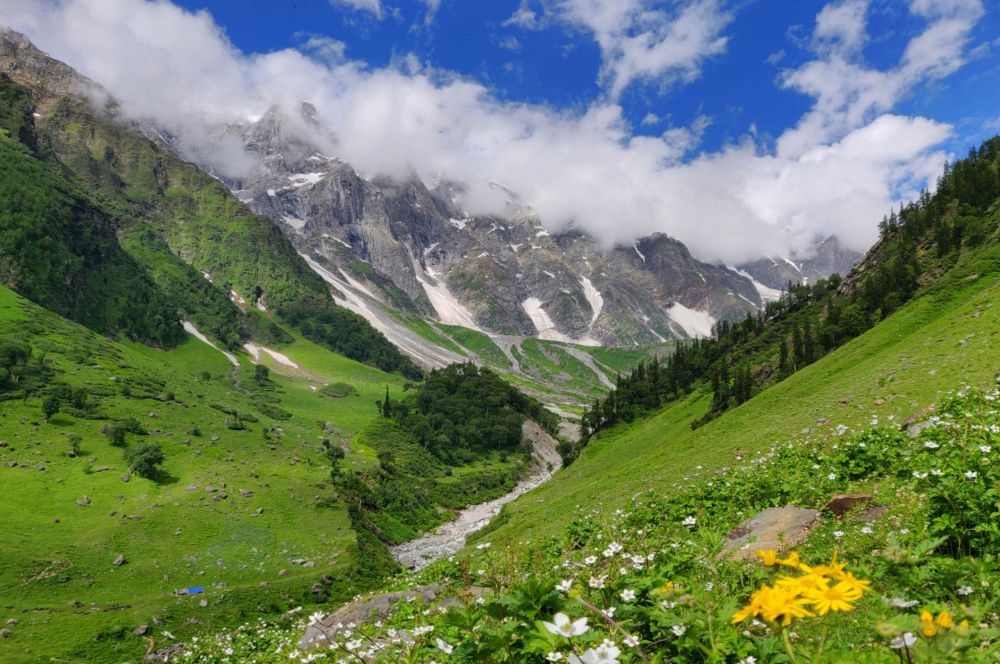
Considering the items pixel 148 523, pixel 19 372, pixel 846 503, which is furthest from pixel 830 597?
pixel 19 372

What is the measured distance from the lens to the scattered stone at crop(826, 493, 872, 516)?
10.2 m

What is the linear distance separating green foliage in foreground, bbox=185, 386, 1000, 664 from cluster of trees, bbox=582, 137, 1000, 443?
184 ft

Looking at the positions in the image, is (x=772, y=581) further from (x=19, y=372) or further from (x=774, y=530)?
(x=19, y=372)

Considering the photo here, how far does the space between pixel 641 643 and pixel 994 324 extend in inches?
1629

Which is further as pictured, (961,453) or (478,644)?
(961,453)

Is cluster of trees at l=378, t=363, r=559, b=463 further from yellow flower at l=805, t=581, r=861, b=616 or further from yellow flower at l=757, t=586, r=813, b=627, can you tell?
yellow flower at l=805, t=581, r=861, b=616

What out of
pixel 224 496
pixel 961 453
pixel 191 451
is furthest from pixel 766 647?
pixel 191 451

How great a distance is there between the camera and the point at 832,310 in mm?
82438

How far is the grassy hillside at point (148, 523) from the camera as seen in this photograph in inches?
1388

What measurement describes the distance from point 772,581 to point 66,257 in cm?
19158

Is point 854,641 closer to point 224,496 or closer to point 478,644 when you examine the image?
point 478,644

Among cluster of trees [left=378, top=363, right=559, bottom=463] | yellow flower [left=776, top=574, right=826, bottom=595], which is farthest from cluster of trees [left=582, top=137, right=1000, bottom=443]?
yellow flower [left=776, top=574, right=826, bottom=595]

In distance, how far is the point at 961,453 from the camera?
9359mm

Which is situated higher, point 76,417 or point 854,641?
point 854,641
